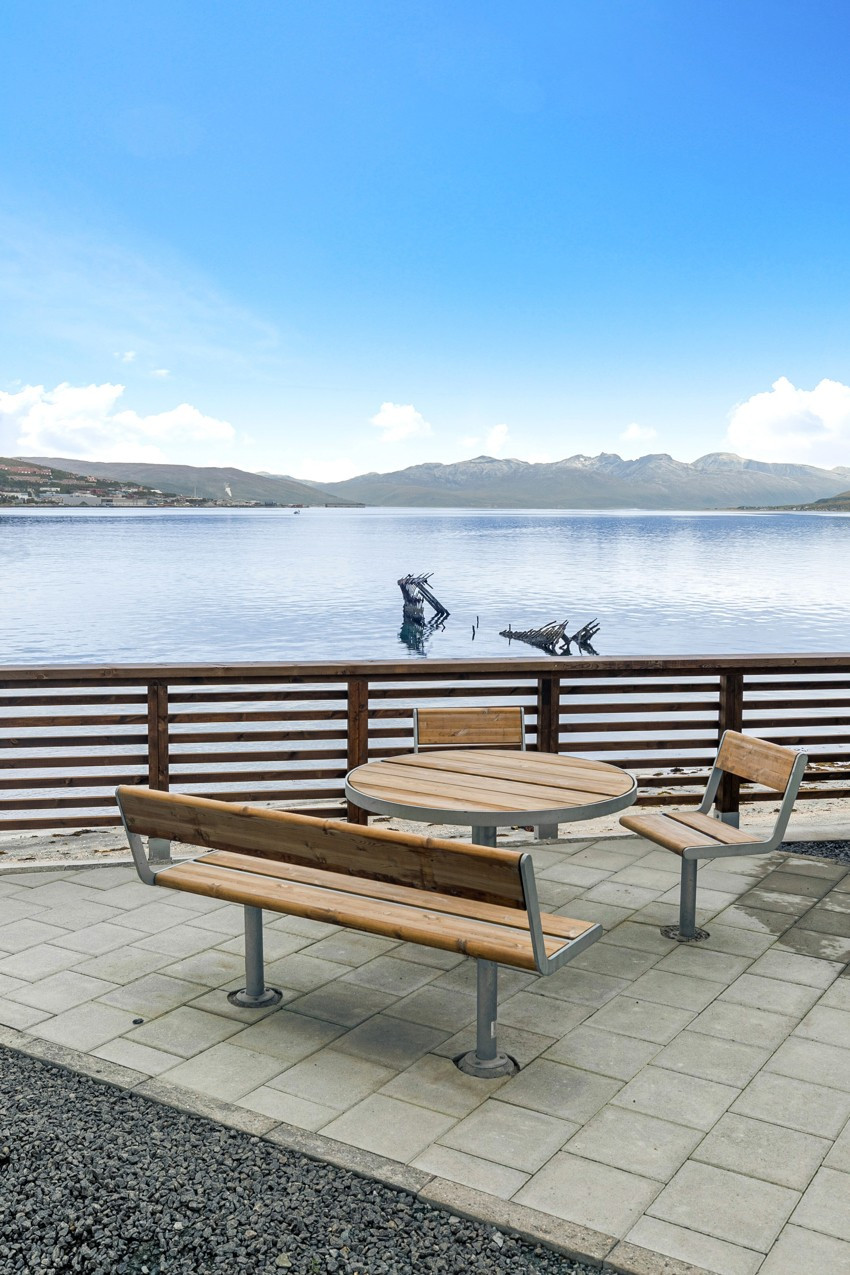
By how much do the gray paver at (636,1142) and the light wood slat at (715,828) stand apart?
69.6 inches

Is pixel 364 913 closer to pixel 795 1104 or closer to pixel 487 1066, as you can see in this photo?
pixel 487 1066

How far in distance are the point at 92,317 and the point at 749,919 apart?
469 ft

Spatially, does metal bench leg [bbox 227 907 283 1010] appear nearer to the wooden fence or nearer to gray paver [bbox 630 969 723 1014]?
gray paver [bbox 630 969 723 1014]

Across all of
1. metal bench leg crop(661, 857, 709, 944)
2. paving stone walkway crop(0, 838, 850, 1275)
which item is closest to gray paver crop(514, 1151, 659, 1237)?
paving stone walkway crop(0, 838, 850, 1275)

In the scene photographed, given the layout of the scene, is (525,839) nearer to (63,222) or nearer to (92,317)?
(63,222)

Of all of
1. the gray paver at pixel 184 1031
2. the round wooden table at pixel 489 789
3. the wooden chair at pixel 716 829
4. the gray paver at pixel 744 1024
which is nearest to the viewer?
the gray paver at pixel 184 1031

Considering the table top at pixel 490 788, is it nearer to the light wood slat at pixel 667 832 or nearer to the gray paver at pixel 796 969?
the light wood slat at pixel 667 832

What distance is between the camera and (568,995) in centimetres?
435

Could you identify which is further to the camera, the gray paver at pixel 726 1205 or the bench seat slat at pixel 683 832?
the bench seat slat at pixel 683 832

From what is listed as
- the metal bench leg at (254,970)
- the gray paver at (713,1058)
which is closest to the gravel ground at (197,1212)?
the metal bench leg at (254,970)

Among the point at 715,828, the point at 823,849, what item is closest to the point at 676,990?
the point at 715,828

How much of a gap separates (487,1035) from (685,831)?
1825 millimetres

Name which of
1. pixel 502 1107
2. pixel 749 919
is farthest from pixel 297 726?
pixel 502 1107

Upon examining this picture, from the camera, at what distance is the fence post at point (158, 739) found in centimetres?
628
